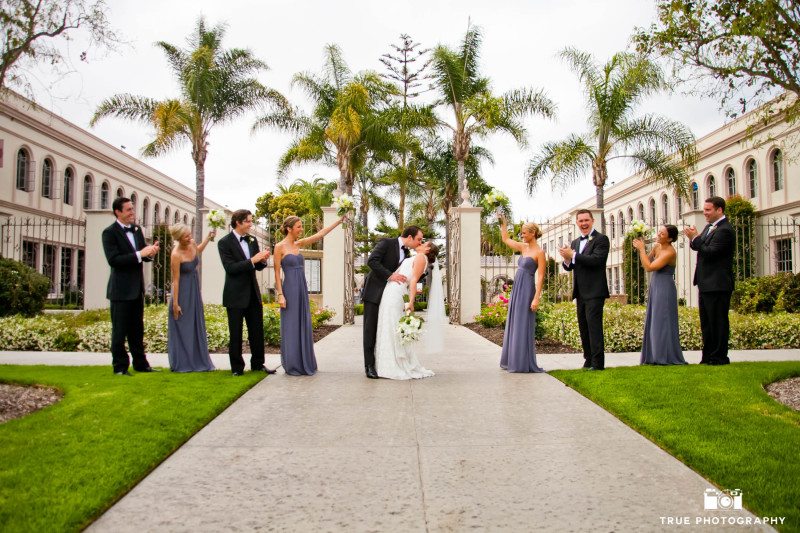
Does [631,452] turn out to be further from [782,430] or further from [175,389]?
[175,389]

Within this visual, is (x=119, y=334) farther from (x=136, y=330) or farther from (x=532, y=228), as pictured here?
(x=532, y=228)

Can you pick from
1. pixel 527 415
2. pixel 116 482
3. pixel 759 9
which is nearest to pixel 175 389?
pixel 116 482

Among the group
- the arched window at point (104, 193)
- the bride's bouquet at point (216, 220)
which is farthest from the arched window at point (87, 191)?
the bride's bouquet at point (216, 220)

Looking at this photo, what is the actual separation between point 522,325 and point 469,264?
958cm

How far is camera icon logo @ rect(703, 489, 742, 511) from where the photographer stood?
129 inches

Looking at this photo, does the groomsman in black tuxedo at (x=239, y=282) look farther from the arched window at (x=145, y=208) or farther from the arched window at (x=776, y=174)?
the arched window at (x=145, y=208)

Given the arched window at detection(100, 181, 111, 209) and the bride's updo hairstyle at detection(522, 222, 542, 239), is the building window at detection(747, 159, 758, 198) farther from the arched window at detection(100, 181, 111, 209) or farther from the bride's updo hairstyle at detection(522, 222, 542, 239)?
the arched window at detection(100, 181, 111, 209)

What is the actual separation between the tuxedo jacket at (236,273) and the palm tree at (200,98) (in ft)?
45.0

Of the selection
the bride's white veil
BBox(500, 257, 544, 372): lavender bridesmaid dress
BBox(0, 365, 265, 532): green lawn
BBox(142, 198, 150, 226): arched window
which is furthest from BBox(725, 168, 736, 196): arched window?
BBox(142, 198, 150, 226): arched window

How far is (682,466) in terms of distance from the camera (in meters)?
3.98

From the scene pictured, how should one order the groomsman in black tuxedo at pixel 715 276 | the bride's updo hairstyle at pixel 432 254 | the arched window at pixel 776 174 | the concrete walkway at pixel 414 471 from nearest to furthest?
the concrete walkway at pixel 414 471 → the bride's updo hairstyle at pixel 432 254 → the groomsman in black tuxedo at pixel 715 276 → the arched window at pixel 776 174

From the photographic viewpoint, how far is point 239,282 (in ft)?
25.2

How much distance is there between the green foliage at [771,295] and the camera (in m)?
14.8

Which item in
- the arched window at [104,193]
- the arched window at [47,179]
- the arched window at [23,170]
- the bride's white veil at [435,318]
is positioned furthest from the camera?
the arched window at [104,193]
